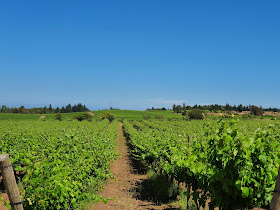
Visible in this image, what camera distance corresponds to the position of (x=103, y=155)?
763 cm

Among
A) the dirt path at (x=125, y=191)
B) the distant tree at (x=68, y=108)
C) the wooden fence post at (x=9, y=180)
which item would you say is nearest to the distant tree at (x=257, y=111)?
the dirt path at (x=125, y=191)

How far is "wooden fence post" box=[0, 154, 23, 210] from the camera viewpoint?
2.51 m

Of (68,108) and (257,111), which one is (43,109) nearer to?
(68,108)

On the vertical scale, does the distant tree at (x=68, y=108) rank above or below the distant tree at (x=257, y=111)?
Result: above

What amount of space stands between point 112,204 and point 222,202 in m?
3.84

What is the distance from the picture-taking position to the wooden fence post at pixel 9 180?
2.51m

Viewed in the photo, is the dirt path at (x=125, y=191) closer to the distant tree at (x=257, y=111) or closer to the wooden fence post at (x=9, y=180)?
the wooden fence post at (x=9, y=180)

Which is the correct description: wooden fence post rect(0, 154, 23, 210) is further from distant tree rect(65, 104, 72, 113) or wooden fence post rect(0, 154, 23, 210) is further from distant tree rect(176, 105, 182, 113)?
distant tree rect(65, 104, 72, 113)

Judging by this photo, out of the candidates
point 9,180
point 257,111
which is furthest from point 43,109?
point 9,180

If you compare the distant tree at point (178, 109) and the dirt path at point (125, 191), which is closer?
the dirt path at point (125, 191)

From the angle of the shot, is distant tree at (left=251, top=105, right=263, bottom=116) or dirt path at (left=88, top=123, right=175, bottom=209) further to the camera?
distant tree at (left=251, top=105, right=263, bottom=116)

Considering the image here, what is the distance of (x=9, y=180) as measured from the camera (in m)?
2.57

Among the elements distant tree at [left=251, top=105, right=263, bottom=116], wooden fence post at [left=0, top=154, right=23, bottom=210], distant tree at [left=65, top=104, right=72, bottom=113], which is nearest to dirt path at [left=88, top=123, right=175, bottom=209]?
wooden fence post at [left=0, top=154, right=23, bottom=210]

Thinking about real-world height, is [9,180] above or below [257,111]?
below
